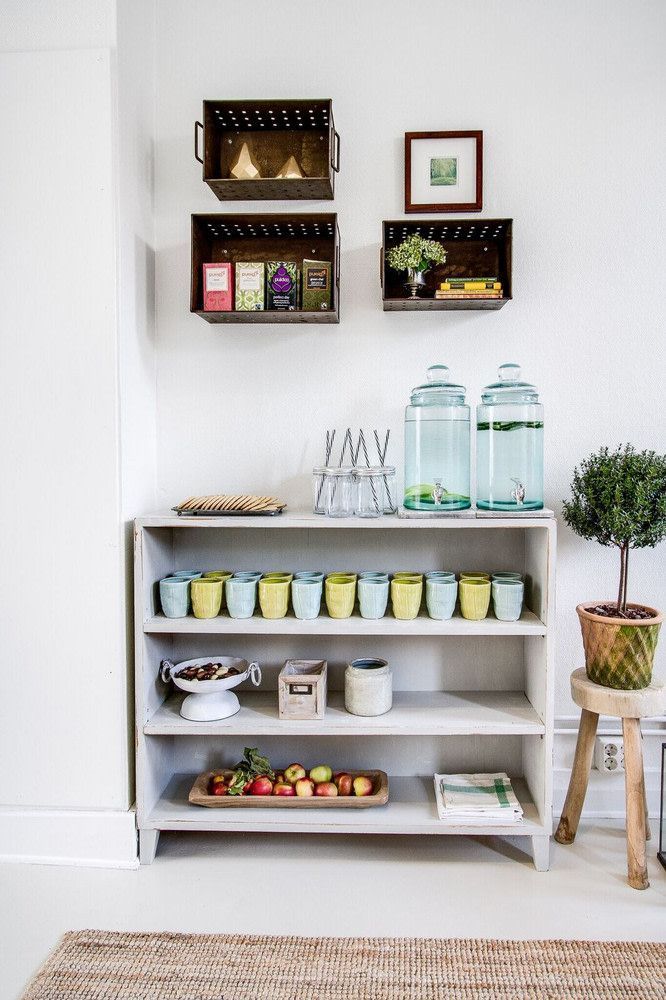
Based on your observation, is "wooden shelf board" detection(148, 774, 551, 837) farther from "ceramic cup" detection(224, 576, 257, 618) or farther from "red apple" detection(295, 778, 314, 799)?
"ceramic cup" detection(224, 576, 257, 618)

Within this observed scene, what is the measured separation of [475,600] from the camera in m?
2.15

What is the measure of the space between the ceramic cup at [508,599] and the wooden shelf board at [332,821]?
59 cm

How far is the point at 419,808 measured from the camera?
2.20 metres

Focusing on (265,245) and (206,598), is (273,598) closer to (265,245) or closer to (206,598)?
(206,598)

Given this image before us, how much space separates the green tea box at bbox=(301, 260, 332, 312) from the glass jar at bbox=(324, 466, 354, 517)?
528mm

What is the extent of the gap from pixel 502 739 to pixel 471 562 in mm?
611

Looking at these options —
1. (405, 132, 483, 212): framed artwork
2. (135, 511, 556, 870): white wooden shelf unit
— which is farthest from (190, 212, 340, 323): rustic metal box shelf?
(135, 511, 556, 870): white wooden shelf unit

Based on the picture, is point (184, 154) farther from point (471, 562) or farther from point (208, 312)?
point (471, 562)

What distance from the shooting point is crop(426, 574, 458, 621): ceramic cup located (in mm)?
2145

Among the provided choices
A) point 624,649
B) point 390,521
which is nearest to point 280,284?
point 390,521

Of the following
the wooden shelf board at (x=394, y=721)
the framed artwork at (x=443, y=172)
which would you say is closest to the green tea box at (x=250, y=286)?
the framed artwork at (x=443, y=172)

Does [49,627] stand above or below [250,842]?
above

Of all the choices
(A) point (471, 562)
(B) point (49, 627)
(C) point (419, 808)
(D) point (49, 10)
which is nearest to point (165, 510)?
(B) point (49, 627)

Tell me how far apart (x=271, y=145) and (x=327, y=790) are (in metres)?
2.08
